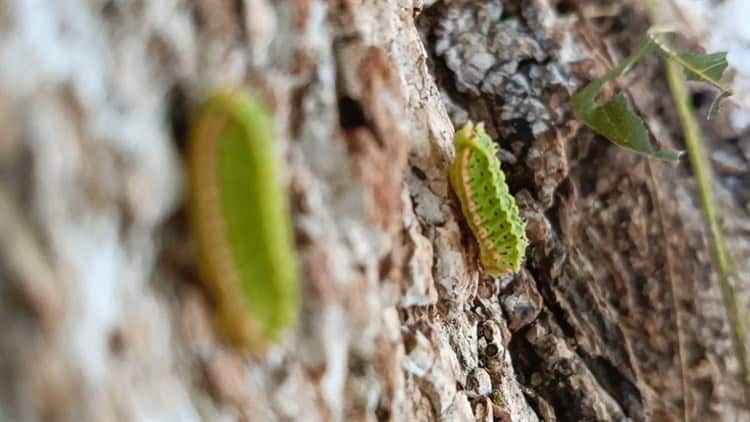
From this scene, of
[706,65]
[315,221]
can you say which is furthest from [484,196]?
[706,65]

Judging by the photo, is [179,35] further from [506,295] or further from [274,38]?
[506,295]

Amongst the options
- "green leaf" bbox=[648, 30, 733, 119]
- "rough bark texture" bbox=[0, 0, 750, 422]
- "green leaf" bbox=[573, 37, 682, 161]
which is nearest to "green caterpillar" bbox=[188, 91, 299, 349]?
"rough bark texture" bbox=[0, 0, 750, 422]

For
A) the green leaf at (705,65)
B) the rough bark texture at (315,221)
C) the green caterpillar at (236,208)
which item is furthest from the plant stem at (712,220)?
the green caterpillar at (236,208)

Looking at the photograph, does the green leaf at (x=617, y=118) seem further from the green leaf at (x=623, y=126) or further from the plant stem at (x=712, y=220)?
the plant stem at (x=712, y=220)

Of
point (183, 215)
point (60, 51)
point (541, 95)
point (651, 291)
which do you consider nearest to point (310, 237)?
point (183, 215)

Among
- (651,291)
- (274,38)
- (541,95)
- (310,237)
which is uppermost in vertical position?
(274,38)
